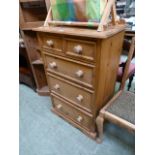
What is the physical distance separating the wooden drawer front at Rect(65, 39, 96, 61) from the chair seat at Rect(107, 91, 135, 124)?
495mm

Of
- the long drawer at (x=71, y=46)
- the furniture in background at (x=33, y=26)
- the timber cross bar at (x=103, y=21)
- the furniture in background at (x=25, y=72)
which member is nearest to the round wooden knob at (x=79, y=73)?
the long drawer at (x=71, y=46)

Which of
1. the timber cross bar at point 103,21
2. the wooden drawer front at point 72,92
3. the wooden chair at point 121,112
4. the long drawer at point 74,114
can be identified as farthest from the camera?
the long drawer at point 74,114

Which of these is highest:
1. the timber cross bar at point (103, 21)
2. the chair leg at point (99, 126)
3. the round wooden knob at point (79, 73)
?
the timber cross bar at point (103, 21)

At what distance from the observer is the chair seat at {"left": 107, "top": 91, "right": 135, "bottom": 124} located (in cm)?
109

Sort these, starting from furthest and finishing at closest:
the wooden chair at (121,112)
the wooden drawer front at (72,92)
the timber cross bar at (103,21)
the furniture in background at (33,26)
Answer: the furniture in background at (33,26), the wooden drawer front at (72,92), the wooden chair at (121,112), the timber cross bar at (103,21)

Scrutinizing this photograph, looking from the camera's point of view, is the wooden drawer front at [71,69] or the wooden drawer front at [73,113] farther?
the wooden drawer front at [73,113]

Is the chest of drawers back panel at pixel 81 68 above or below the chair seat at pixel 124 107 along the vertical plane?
above

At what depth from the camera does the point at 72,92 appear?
1.31 m

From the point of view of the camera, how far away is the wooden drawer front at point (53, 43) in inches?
43.8

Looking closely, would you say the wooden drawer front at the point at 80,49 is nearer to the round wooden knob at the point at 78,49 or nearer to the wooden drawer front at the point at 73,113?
the round wooden knob at the point at 78,49

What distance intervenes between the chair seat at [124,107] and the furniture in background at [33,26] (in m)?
1.09

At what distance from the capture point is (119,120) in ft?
3.53
